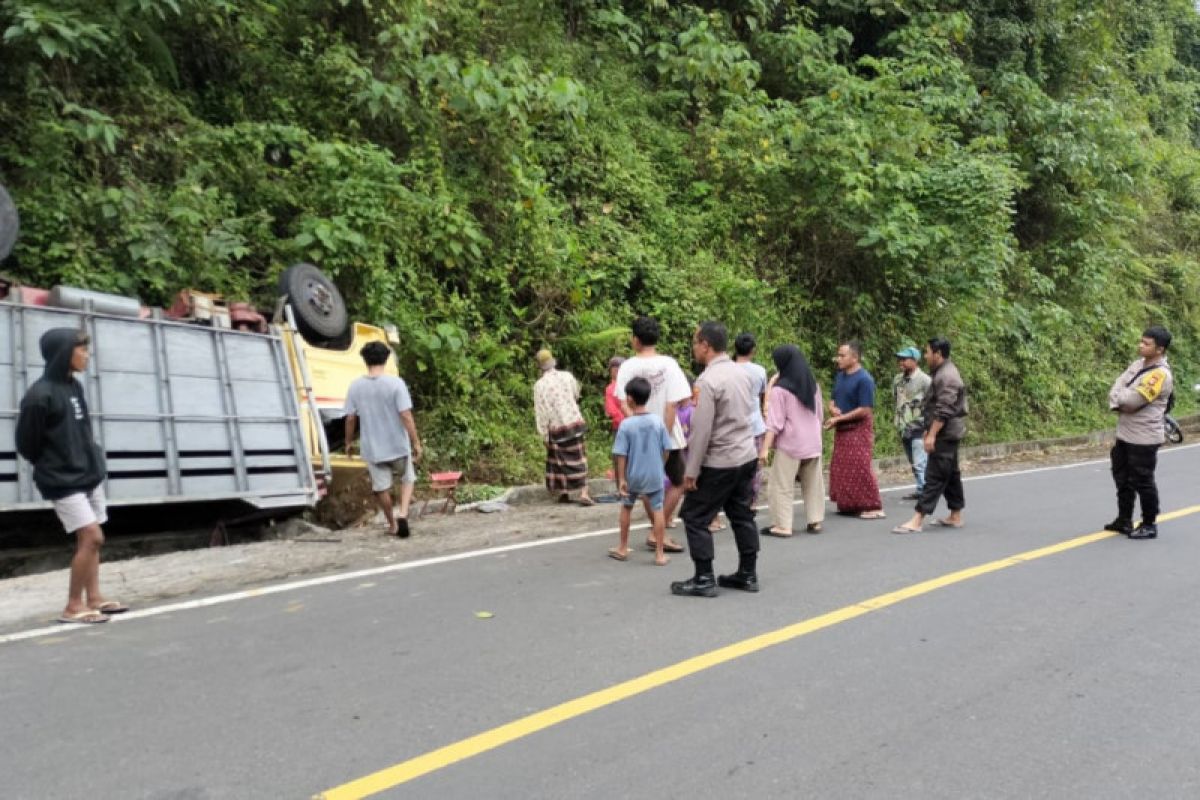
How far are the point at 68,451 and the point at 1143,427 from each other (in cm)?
835

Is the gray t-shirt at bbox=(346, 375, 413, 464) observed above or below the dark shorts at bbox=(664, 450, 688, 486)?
above

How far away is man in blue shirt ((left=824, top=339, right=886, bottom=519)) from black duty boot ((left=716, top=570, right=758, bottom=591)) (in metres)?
3.39

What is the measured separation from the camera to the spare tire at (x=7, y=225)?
7484 mm

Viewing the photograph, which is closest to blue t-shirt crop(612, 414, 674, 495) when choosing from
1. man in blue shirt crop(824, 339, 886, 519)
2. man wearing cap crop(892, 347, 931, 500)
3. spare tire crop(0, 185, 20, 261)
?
man in blue shirt crop(824, 339, 886, 519)

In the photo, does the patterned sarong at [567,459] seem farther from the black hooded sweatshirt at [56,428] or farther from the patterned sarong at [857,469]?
the black hooded sweatshirt at [56,428]

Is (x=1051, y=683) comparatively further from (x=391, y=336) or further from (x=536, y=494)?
(x=391, y=336)

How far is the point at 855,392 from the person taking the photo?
917cm

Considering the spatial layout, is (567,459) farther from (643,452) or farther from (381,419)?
(643,452)

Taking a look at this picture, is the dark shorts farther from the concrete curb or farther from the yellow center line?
the concrete curb

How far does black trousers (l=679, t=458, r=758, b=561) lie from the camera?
19.6ft

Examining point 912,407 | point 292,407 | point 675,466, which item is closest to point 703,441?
point 675,466

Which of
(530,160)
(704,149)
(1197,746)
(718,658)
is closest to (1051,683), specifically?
Result: (1197,746)

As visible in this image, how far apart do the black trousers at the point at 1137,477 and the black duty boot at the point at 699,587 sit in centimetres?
448

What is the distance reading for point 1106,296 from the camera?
24.3 meters
